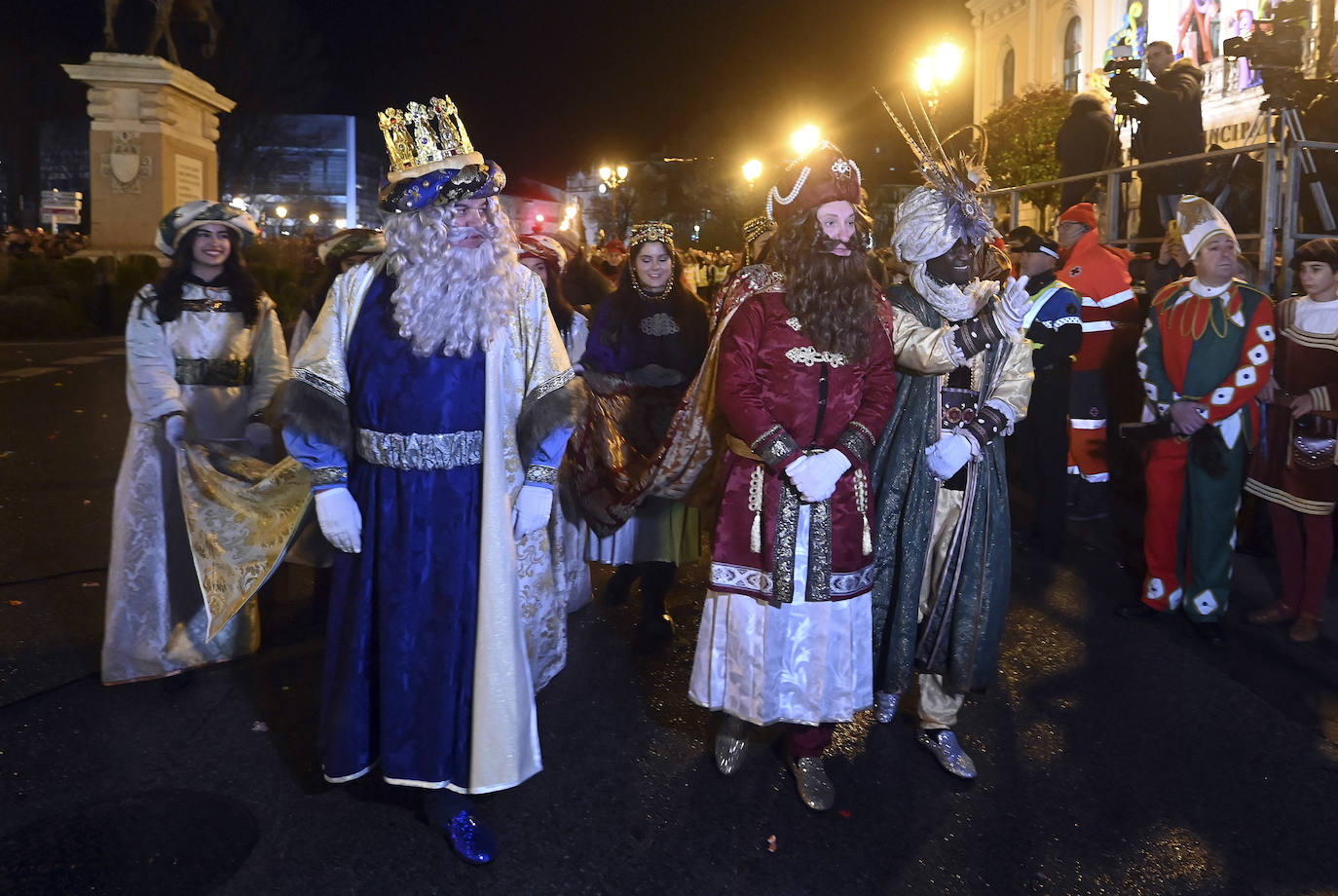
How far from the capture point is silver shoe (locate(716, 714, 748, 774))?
12.7ft

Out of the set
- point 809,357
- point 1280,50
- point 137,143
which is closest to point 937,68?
point 1280,50

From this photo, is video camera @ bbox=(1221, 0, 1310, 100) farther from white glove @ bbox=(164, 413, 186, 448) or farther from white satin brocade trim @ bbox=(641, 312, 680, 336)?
white glove @ bbox=(164, 413, 186, 448)

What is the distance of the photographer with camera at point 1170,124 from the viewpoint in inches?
364

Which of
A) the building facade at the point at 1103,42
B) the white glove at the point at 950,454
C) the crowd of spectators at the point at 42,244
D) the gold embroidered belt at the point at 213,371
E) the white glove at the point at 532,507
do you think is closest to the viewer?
the white glove at the point at 532,507

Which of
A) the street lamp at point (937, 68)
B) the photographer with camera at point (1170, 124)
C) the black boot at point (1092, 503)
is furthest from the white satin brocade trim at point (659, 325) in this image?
the photographer with camera at point (1170, 124)

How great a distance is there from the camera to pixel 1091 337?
7.38 m

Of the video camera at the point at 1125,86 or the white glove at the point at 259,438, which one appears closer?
the white glove at the point at 259,438

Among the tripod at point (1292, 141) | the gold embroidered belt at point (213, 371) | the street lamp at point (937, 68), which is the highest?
the street lamp at point (937, 68)

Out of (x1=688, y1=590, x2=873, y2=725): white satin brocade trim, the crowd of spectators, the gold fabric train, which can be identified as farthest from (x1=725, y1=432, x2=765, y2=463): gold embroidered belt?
the crowd of spectators

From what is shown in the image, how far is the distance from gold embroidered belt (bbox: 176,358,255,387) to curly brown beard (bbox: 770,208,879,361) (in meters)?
2.68

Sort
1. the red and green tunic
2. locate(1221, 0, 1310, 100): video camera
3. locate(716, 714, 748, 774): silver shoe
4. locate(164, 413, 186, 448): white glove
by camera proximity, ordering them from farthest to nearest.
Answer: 1. locate(1221, 0, 1310, 100): video camera
2. the red and green tunic
3. locate(164, 413, 186, 448): white glove
4. locate(716, 714, 748, 774): silver shoe

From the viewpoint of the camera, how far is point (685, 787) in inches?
149

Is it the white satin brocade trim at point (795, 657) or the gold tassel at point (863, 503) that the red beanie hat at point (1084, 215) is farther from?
the white satin brocade trim at point (795, 657)

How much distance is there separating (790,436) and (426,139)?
1.49 meters
